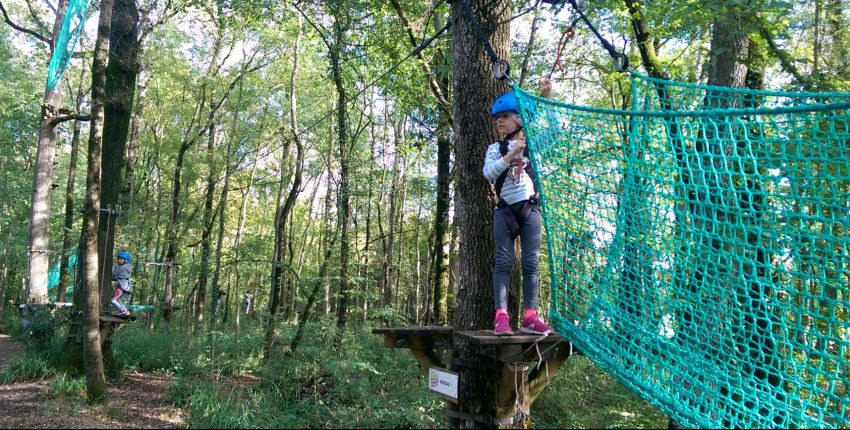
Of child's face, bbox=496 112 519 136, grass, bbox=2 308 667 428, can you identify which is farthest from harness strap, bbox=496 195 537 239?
grass, bbox=2 308 667 428

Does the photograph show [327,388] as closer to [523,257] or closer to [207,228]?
[523,257]

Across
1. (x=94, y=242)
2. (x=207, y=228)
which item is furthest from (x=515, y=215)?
(x=207, y=228)

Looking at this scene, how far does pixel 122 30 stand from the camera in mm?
7406

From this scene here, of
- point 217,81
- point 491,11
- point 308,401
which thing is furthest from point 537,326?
point 217,81

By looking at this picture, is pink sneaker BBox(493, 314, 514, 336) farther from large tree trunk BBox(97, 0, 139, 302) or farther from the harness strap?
large tree trunk BBox(97, 0, 139, 302)

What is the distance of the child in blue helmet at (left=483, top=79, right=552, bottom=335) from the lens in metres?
3.03

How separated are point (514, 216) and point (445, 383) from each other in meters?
1.12

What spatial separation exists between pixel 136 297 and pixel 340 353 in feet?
50.8

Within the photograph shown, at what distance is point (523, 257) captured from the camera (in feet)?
10.2

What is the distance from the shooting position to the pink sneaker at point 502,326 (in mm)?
2863

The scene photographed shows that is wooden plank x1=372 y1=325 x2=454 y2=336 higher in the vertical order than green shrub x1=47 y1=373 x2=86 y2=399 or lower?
higher

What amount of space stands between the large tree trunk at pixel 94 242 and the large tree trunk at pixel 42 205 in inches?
237

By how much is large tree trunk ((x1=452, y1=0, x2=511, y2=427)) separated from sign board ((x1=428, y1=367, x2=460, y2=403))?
124mm

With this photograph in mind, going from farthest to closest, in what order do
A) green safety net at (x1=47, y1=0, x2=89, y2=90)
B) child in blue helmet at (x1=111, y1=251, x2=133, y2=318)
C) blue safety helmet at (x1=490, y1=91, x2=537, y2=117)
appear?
child in blue helmet at (x1=111, y1=251, x2=133, y2=318) → green safety net at (x1=47, y1=0, x2=89, y2=90) → blue safety helmet at (x1=490, y1=91, x2=537, y2=117)
